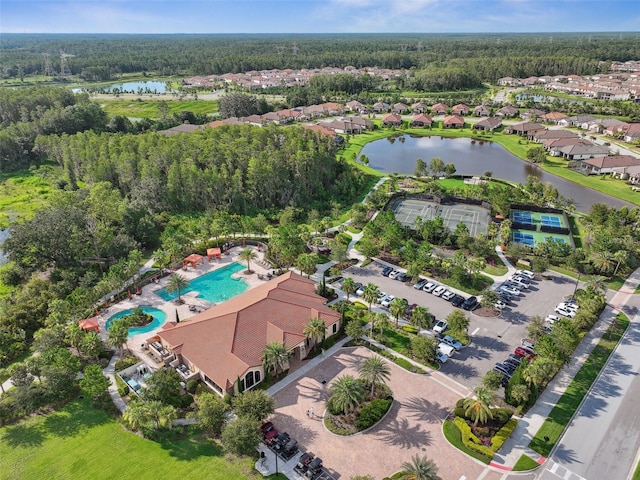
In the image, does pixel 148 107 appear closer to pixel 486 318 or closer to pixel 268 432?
pixel 486 318

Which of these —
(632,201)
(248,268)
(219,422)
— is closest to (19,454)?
(219,422)

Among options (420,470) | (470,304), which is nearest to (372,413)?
(420,470)

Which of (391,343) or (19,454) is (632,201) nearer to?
(391,343)

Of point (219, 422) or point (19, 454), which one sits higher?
point (219, 422)

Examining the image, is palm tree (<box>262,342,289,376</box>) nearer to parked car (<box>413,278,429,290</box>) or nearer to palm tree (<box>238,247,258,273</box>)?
palm tree (<box>238,247,258,273</box>)

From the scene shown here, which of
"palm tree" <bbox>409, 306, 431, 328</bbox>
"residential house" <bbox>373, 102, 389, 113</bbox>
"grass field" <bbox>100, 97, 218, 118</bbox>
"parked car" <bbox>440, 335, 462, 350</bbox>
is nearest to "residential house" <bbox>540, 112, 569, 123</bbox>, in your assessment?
"residential house" <bbox>373, 102, 389, 113</bbox>

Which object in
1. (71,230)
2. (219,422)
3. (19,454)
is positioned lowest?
(19,454)

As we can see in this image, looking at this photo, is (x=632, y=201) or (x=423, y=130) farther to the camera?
(x=423, y=130)
